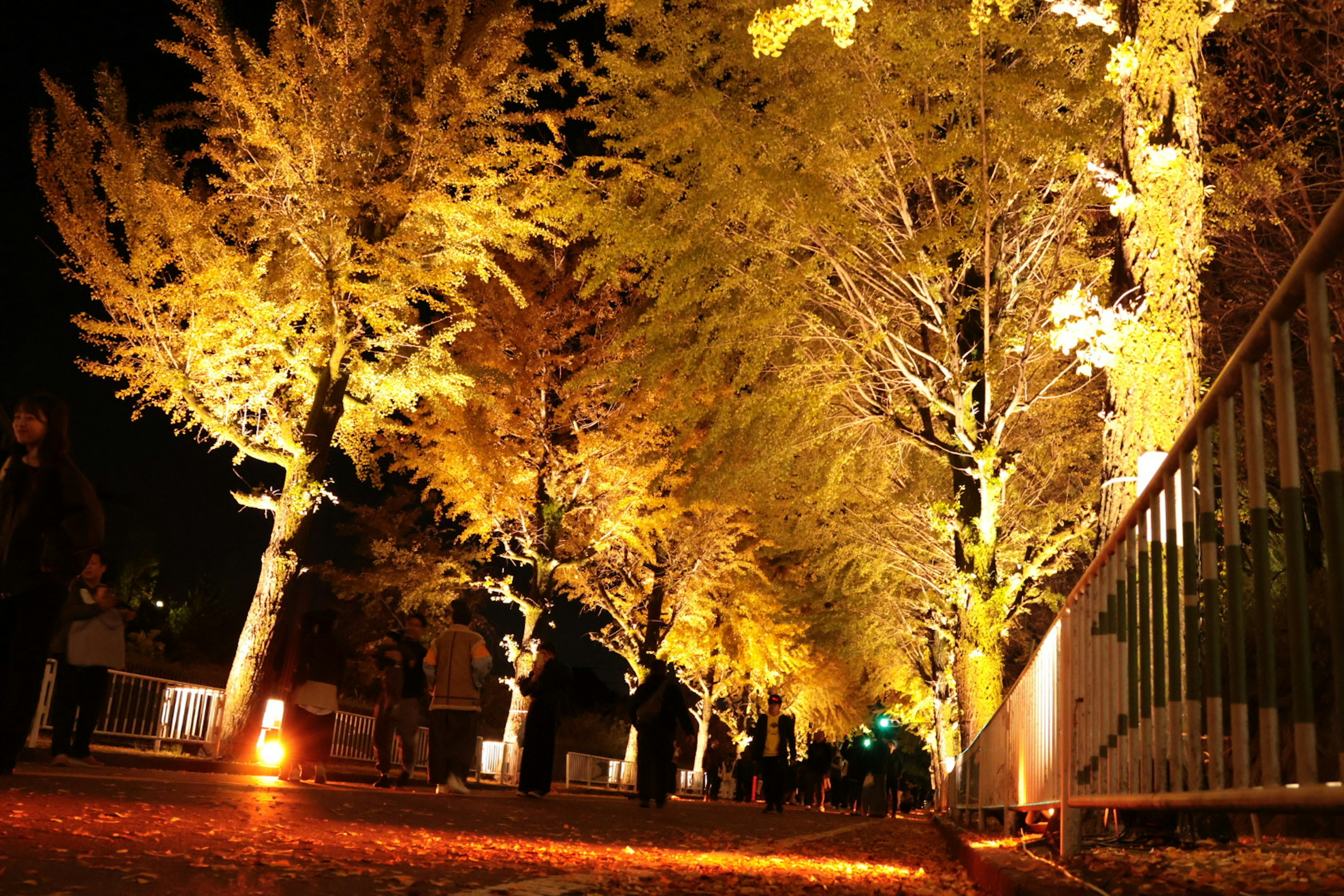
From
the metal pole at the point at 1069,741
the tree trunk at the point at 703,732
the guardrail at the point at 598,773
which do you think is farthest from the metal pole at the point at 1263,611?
the tree trunk at the point at 703,732

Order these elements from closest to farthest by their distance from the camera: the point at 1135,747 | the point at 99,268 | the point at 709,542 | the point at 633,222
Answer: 1. the point at 1135,747
2. the point at 633,222
3. the point at 99,268
4. the point at 709,542

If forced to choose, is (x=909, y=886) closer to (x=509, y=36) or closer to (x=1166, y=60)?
(x=1166, y=60)

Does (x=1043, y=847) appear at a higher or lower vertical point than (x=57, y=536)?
lower

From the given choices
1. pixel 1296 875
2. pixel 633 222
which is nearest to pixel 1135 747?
pixel 1296 875

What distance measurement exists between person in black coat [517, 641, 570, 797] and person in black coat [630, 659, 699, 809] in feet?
3.01

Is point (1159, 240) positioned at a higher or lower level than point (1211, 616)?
higher

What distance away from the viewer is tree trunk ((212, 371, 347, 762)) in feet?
51.2

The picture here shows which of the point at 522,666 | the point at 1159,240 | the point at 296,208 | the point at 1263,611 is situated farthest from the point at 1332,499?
the point at 522,666

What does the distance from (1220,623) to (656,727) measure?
11.1 m

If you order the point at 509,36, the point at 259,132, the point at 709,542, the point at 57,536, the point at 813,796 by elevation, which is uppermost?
the point at 509,36

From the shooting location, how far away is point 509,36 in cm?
1811

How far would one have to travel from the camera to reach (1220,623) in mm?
3180

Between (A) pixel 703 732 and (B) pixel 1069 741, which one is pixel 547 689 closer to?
(B) pixel 1069 741

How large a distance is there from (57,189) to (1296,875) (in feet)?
53.3
